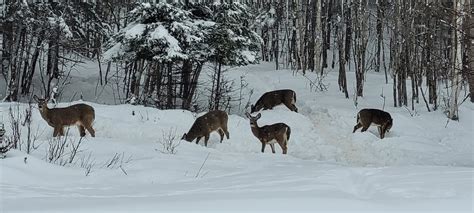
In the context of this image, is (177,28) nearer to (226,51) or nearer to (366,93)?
(226,51)

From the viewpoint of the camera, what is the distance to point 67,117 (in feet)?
44.4

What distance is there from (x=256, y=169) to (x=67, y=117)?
6127mm

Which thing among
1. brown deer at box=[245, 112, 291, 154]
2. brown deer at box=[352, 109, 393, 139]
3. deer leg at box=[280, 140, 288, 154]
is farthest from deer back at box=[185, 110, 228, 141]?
brown deer at box=[352, 109, 393, 139]

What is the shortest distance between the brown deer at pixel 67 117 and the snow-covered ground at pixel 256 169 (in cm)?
61

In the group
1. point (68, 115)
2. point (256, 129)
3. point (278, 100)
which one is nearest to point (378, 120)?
point (256, 129)

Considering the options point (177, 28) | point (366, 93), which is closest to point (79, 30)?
point (177, 28)

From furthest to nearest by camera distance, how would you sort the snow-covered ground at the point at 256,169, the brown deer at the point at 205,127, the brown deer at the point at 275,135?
the brown deer at the point at 205,127 < the brown deer at the point at 275,135 < the snow-covered ground at the point at 256,169

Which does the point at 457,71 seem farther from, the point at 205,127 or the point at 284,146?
the point at 205,127

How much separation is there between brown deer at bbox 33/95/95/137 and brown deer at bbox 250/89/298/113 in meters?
6.77

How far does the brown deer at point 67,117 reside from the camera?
1341 cm

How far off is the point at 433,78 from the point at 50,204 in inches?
648

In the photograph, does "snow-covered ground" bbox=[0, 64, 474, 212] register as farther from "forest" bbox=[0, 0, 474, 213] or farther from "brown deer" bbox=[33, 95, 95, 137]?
"brown deer" bbox=[33, 95, 95, 137]

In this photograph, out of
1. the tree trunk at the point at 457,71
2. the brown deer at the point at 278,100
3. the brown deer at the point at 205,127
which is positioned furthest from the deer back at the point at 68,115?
the tree trunk at the point at 457,71

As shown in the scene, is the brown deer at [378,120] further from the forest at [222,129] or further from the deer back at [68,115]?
the deer back at [68,115]
